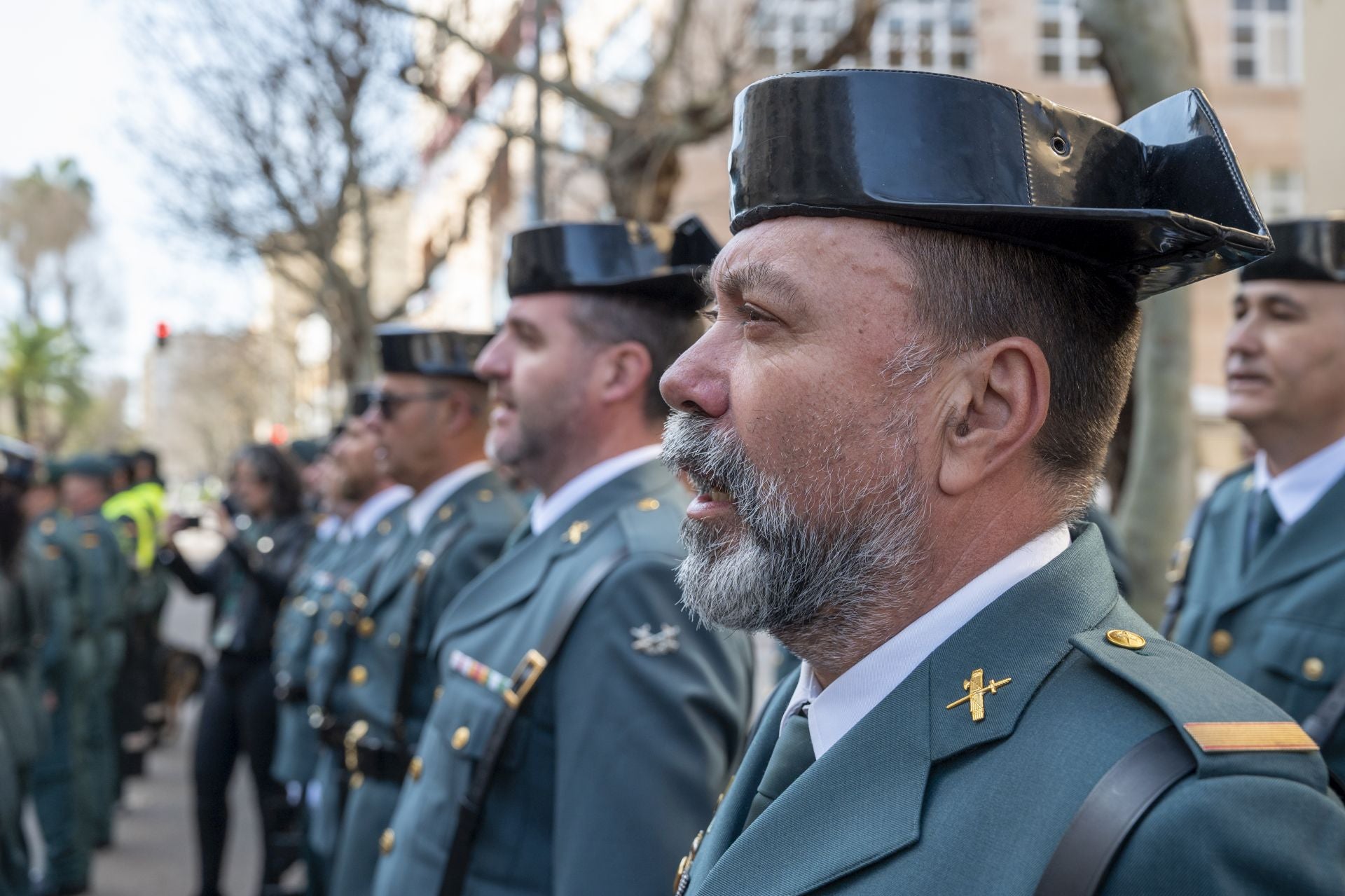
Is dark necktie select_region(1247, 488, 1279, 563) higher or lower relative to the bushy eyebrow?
lower

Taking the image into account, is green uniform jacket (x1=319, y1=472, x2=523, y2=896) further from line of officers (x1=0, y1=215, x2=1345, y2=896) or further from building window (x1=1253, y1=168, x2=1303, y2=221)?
building window (x1=1253, y1=168, x2=1303, y2=221)

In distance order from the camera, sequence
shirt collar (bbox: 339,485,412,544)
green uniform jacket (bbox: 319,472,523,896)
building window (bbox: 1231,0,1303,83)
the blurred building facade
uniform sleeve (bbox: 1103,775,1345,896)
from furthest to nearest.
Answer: building window (bbox: 1231,0,1303,83), the blurred building facade, shirt collar (bbox: 339,485,412,544), green uniform jacket (bbox: 319,472,523,896), uniform sleeve (bbox: 1103,775,1345,896)

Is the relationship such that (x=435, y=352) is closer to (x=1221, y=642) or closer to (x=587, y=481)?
(x=587, y=481)

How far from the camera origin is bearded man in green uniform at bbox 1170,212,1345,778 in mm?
3100

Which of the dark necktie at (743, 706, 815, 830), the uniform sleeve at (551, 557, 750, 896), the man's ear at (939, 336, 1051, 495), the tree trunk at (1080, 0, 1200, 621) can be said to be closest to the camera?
the man's ear at (939, 336, 1051, 495)

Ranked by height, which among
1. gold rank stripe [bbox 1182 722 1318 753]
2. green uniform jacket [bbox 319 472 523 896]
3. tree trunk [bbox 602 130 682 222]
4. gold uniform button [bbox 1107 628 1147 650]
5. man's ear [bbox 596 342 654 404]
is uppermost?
tree trunk [bbox 602 130 682 222]

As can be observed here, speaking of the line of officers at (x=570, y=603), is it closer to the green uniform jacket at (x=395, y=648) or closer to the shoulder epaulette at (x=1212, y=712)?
the green uniform jacket at (x=395, y=648)

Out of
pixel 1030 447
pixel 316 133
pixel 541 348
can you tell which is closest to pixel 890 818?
pixel 1030 447

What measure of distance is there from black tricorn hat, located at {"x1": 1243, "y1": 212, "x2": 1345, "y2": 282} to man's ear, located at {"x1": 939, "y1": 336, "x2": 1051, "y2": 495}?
217 cm

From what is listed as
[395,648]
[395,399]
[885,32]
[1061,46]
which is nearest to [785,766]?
[395,648]

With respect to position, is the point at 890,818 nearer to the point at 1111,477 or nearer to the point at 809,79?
the point at 809,79

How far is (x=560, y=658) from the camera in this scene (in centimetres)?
270

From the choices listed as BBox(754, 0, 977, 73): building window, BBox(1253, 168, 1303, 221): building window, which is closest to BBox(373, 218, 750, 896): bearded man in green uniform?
BBox(754, 0, 977, 73): building window

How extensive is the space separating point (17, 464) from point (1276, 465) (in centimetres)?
541
